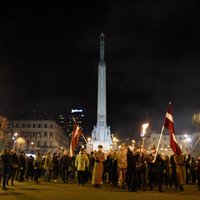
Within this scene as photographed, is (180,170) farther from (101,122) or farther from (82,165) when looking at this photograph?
(101,122)

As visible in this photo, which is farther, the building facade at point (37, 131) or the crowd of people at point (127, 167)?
the building facade at point (37, 131)

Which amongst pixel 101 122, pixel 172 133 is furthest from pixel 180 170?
pixel 101 122

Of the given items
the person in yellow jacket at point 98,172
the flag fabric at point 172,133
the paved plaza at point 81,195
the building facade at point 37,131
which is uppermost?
the building facade at point 37,131

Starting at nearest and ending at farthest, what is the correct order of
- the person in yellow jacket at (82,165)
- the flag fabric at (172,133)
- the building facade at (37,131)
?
1. the flag fabric at (172,133)
2. the person in yellow jacket at (82,165)
3. the building facade at (37,131)

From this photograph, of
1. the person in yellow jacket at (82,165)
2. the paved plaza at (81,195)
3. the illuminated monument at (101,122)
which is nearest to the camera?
the paved plaza at (81,195)

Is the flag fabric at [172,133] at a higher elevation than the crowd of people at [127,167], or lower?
higher

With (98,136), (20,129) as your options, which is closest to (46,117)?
(20,129)

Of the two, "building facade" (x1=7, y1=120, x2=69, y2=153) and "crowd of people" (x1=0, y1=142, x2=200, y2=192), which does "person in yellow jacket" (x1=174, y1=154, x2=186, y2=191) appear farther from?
"building facade" (x1=7, y1=120, x2=69, y2=153)

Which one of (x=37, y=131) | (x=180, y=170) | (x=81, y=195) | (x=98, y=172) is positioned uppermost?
(x=37, y=131)

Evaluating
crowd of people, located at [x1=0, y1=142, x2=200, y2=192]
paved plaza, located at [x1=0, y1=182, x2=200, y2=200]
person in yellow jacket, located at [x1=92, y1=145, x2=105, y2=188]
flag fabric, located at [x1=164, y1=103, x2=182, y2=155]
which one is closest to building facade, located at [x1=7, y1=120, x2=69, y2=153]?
crowd of people, located at [x1=0, y1=142, x2=200, y2=192]

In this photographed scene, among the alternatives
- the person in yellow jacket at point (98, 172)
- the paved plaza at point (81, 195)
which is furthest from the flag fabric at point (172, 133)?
the person in yellow jacket at point (98, 172)

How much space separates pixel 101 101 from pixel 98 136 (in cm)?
986

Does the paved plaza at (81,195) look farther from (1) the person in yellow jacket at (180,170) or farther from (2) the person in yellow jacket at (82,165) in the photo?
(2) the person in yellow jacket at (82,165)

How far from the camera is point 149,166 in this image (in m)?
16.5
